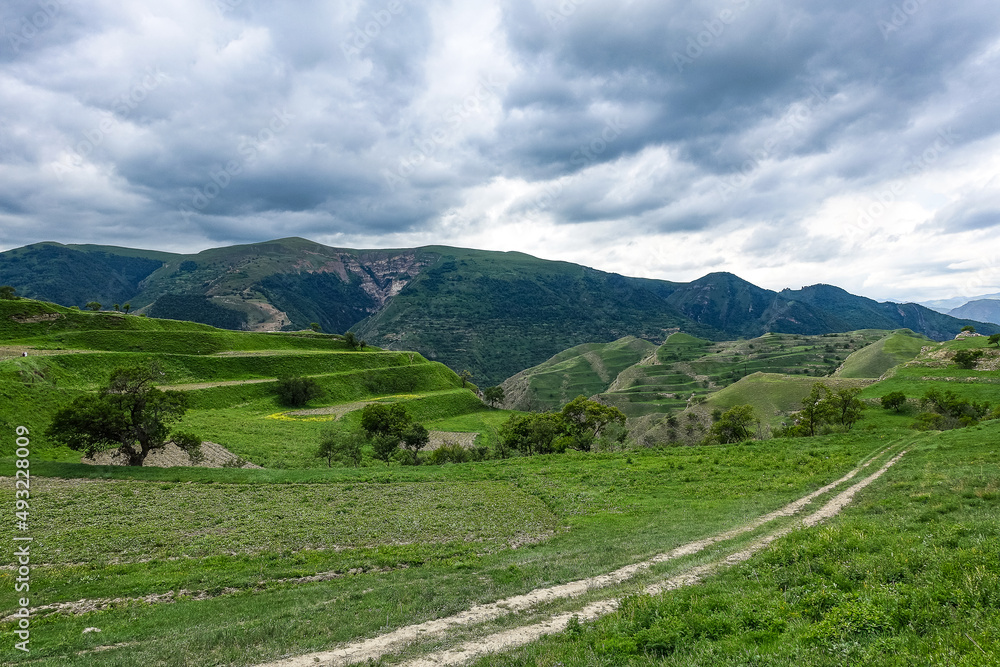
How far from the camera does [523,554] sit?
20266mm

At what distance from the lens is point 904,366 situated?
10244 centimetres

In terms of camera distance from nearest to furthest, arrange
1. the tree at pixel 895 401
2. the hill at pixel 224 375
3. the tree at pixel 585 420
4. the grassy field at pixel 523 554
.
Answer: the grassy field at pixel 523 554, the hill at pixel 224 375, the tree at pixel 585 420, the tree at pixel 895 401

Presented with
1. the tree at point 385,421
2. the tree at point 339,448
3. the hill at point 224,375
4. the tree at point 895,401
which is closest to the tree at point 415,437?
the tree at point 385,421

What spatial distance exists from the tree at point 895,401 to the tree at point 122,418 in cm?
10065

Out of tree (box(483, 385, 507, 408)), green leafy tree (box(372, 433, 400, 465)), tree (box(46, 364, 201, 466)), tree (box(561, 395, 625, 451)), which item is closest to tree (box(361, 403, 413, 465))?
green leafy tree (box(372, 433, 400, 465))

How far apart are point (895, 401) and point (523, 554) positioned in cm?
8370

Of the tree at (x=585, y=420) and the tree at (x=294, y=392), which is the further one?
the tree at (x=294, y=392)

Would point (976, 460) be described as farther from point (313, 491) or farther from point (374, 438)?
point (374, 438)

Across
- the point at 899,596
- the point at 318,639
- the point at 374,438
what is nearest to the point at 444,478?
the point at 374,438

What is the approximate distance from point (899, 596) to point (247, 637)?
1585cm

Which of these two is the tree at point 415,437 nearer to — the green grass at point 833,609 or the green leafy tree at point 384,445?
the green leafy tree at point 384,445

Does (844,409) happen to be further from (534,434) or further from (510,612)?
(510,612)

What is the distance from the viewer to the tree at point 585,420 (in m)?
62.0

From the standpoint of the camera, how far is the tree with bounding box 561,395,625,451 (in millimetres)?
61966
